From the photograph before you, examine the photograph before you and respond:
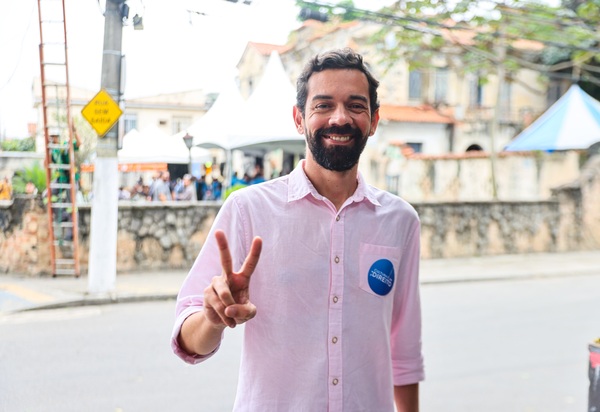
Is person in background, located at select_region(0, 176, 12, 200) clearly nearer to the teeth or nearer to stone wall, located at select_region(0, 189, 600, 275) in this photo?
stone wall, located at select_region(0, 189, 600, 275)

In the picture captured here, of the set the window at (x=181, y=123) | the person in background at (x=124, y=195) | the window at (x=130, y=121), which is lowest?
the person in background at (x=124, y=195)

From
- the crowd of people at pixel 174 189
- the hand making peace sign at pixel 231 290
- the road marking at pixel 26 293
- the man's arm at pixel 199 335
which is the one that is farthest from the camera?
the crowd of people at pixel 174 189

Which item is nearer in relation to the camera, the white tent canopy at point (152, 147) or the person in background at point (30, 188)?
the person in background at point (30, 188)

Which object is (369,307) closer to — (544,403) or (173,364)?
(544,403)

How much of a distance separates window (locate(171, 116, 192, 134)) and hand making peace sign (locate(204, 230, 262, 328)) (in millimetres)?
12198

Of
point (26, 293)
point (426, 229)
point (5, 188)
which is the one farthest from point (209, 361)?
point (5, 188)

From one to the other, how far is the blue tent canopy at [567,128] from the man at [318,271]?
14.1m

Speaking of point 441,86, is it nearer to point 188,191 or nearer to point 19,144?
point 188,191

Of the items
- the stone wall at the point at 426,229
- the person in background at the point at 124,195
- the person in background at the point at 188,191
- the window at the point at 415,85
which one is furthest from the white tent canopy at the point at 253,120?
the window at the point at 415,85

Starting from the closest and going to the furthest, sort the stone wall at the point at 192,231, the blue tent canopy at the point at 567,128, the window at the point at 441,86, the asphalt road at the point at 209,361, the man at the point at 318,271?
1. the man at the point at 318,271
2. the asphalt road at the point at 209,361
3. the stone wall at the point at 192,231
4. the blue tent canopy at the point at 567,128
5. the window at the point at 441,86

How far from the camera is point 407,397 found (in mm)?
2131

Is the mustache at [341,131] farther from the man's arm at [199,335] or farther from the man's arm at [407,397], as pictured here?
the man's arm at [407,397]

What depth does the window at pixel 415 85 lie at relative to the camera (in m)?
29.2

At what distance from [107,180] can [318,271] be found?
785cm
